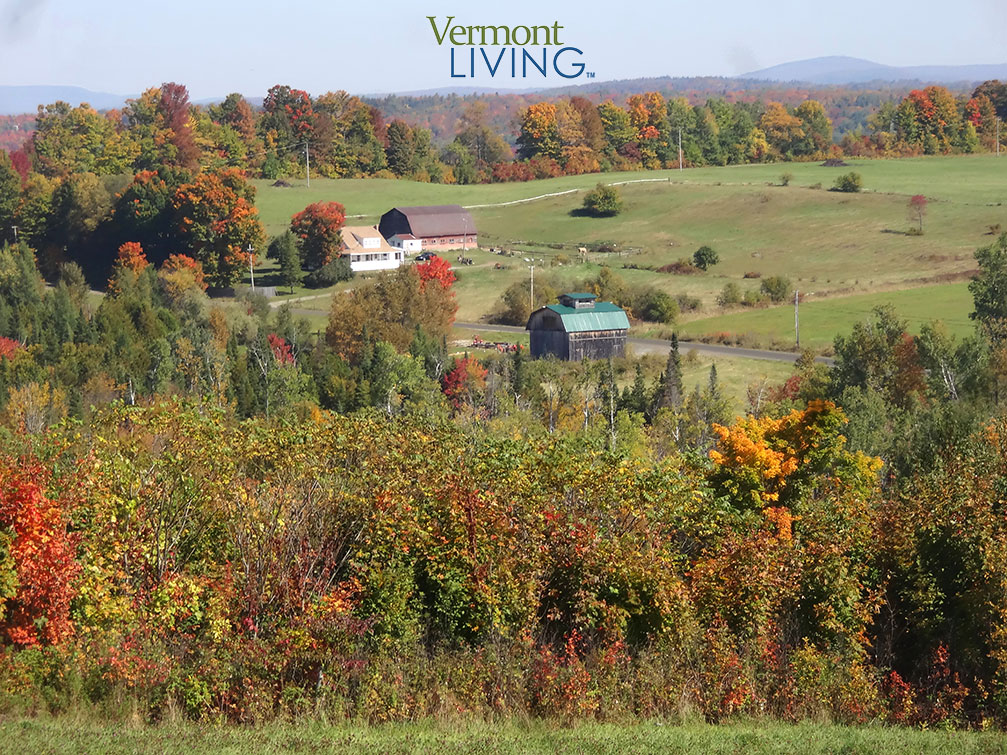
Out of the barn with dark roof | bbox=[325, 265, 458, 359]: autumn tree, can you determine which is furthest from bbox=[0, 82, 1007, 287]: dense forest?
bbox=[325, 265, 458, 359]: autumn tree

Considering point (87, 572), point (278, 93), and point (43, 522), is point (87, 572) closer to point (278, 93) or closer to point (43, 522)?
point (43, 522)

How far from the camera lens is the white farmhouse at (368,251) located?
100 m

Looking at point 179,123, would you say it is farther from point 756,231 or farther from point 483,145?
point 756,231

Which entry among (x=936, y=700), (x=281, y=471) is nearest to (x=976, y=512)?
(x=936, y=700)

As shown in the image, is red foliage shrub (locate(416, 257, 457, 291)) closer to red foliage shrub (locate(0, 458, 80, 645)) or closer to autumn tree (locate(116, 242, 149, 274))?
autumn tree (locate(116, 242, 149, 274))

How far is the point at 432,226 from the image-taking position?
110m

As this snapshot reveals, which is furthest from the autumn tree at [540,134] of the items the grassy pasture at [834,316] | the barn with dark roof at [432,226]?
the grassy pasture at [834,316]

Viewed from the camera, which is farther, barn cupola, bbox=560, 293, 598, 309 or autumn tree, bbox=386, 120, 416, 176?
autumn tree, bbox=386, 120, 416, 176

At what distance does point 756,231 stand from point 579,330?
130ft

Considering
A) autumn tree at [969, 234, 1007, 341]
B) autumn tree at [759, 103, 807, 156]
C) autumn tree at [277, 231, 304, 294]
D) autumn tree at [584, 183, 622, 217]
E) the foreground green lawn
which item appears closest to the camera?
the foreground green lawn

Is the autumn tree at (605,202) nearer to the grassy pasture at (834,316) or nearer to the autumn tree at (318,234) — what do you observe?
the autumn tree at (318,234)

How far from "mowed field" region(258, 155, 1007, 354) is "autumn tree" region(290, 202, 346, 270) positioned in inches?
413

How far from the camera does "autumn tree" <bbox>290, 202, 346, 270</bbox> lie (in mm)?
97750

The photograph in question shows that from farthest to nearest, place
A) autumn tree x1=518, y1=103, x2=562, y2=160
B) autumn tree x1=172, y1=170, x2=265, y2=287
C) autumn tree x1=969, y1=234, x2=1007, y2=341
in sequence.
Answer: autumn tree x1=518, y1=103, x2=562, y2=160, autumn tree x1=172, y1=170, x2=265, y2=287, autumn tree x1=969, y1=234, x2=1007, y2=341
